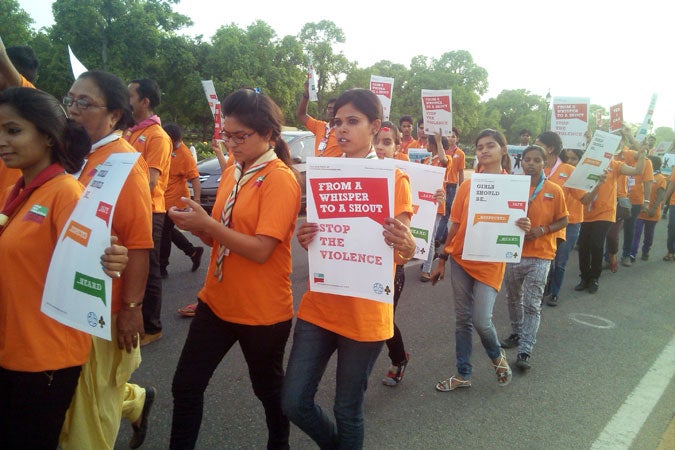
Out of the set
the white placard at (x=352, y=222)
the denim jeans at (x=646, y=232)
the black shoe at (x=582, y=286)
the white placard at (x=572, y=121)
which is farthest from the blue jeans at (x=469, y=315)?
the denim jeans at (x=646, y=232)

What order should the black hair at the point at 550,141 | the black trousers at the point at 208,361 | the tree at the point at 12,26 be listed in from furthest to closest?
the tree at the point at 12,26 → the black hair at the point at 550,141 → the black trousers at the point at 208,361

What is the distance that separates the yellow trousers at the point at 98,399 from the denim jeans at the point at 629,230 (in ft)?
28.1

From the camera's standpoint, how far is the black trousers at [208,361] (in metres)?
2.27

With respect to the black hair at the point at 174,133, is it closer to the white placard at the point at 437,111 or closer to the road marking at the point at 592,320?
the white placard at the point at 437,111

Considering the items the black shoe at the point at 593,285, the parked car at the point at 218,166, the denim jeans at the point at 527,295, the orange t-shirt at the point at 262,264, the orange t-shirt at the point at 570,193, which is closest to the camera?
the orange t-shirt at the point at 262,264

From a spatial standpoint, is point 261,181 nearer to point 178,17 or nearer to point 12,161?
point 12,161

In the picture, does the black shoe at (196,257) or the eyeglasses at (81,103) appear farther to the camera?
the black shoe at (196,257)

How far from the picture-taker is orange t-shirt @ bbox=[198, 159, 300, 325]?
2143 millimetres

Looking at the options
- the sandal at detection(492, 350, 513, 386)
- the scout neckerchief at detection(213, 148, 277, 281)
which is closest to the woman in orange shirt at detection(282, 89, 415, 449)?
the scout neckerchief at detection(213, 148, 277, 281)

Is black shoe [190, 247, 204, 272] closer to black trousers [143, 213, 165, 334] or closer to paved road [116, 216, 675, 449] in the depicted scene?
paved road [116, 216, 675, 449]

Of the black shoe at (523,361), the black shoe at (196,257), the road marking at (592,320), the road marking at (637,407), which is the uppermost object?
the black shoe at (196,257)

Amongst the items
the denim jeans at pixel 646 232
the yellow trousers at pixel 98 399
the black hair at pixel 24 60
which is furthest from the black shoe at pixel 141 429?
the denim jeans at pixel 646 232

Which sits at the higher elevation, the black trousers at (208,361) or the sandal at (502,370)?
the black trousers at (208,361)

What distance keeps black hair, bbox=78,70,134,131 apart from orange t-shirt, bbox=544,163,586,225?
474 centimetres
